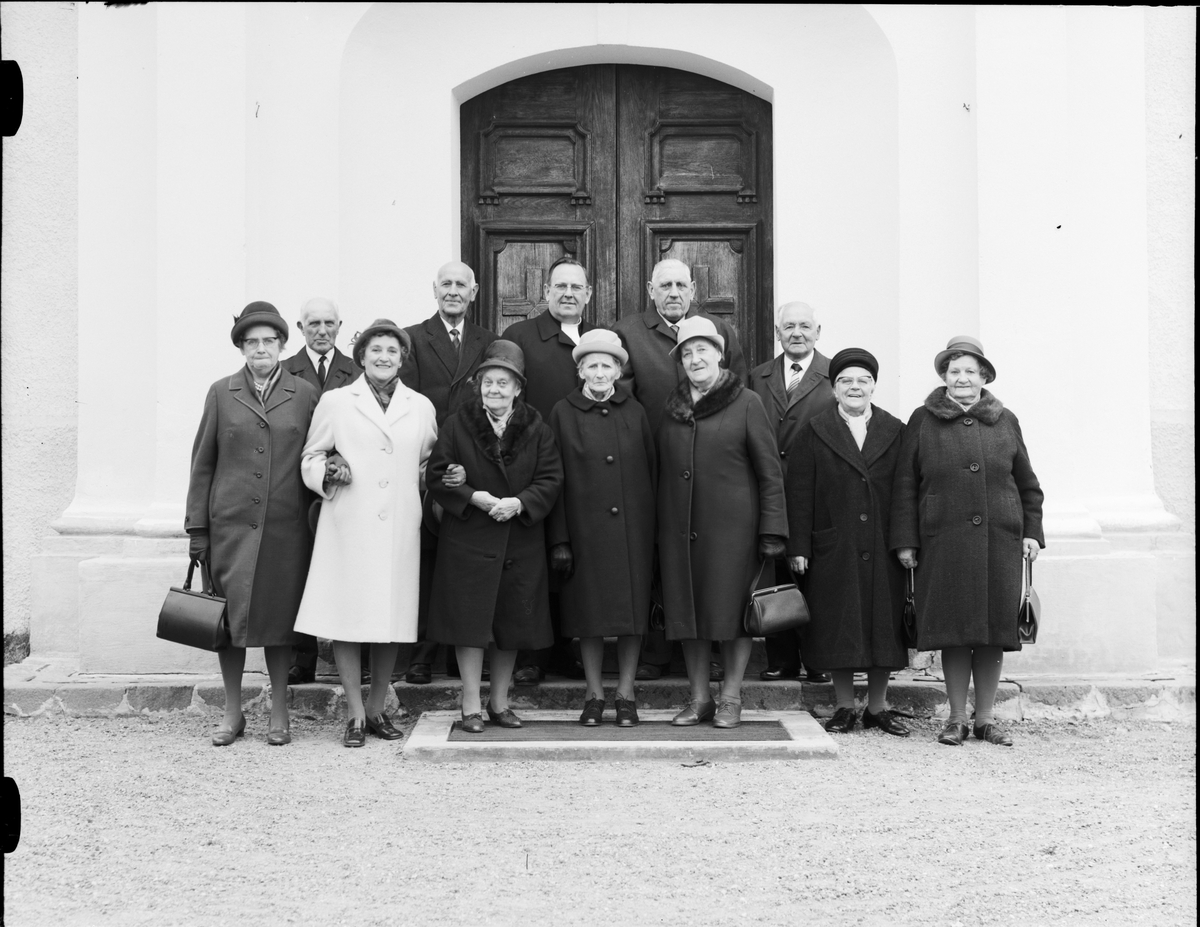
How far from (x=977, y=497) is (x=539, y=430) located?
191cm

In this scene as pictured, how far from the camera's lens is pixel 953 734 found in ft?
18.1

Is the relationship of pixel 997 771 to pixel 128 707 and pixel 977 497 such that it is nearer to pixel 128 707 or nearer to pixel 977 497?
pixel 977 497

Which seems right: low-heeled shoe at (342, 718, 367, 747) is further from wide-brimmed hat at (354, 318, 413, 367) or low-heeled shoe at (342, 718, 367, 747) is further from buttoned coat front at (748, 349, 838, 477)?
buttoned coat front at (748, 349, 838, 477)

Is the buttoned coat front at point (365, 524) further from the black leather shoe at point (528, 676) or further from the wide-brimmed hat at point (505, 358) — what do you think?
the black leather shoe at point (528, 676)

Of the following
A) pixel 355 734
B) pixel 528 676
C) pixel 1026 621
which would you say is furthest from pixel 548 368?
pixel 1026 621

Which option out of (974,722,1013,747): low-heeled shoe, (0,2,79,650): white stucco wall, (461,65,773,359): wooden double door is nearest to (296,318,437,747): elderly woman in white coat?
(461,65,773,359): wooden double door

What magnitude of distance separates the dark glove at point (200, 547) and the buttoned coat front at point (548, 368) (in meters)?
1.58

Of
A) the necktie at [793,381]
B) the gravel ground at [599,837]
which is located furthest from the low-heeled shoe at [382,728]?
the necktie at [793,381]

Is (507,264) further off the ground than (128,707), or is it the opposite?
(507,264)

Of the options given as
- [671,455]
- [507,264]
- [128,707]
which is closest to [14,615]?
[128,707]

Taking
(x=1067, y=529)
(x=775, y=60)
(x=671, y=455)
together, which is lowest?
(x=1067, y=529)

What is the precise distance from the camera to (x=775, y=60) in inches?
298

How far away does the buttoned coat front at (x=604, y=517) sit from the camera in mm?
5410

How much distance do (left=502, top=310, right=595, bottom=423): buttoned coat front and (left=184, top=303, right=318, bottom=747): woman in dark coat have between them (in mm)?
1068
